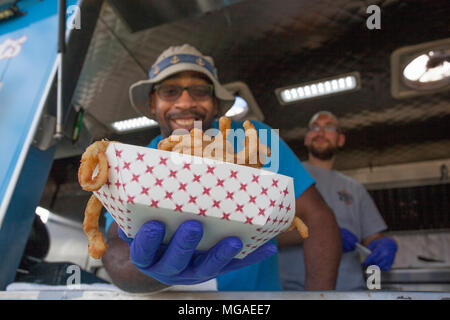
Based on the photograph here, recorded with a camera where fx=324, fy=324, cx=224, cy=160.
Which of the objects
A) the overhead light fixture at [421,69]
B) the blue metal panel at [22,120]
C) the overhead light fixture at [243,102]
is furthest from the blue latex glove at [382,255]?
the blue metal panel at [22,120]

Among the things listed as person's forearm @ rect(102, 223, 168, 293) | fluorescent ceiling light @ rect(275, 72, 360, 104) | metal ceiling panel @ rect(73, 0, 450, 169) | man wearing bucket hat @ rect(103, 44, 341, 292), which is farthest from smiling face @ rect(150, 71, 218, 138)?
fluorescent ceiling light @ rect(275, 72, 360, 104)

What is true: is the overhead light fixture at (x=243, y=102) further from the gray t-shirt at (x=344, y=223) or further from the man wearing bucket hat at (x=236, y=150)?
the man wearing bucket hat at (x=236, y=150)

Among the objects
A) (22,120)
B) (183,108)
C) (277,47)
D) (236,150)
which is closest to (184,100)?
(183,108)

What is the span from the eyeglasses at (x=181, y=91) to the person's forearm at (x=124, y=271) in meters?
0.66

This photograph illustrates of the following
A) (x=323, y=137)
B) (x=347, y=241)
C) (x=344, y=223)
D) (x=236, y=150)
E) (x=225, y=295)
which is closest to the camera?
(x=225, y=295)

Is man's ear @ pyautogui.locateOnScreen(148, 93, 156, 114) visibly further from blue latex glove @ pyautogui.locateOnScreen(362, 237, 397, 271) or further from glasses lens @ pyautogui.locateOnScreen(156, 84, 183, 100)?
blue latex glove @ pyautogui.locateOnScreen(362, 237, 397, 271)

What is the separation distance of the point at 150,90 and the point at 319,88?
1.64 m

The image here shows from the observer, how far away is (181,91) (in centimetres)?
151

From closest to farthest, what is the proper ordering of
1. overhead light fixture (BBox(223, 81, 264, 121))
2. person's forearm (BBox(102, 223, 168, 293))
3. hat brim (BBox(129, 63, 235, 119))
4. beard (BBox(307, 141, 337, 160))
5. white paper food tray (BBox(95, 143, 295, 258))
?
1. white paper food tray (BBox(95, 143, 295, 258))
2. person's forearm (BBox(102, 223, 168, 293))
3. hat brim (BBox(129, 63, 235, 119))
4. overhead light fixture (BBox(223, 81, 264, 121))
5. beard (BBox(307, 141, 337, 160))

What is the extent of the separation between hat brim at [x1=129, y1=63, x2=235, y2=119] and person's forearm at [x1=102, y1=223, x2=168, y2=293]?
0.66 metres

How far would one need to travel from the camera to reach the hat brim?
147 cm

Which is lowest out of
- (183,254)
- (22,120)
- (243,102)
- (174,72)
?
(183,254)

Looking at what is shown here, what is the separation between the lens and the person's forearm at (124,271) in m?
0.97

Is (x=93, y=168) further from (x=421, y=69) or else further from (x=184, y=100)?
(x=421, y=69)
